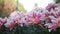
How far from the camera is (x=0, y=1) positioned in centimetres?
159

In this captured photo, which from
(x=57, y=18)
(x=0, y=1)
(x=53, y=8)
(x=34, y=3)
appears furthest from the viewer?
(x=0, y=1)

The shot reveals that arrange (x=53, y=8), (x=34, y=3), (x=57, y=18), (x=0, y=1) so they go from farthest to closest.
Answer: (x=0, y=1)
(x=34, y=3)
(x=53, y=8)
(x=57, y=18)

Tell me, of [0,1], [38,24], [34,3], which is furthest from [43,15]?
[0,1]

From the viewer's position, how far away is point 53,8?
2.28 ft

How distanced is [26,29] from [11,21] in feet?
0.25

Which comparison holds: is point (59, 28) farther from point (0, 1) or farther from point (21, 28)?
point (0, 1)

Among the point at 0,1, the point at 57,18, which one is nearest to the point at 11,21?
the point at 57,18

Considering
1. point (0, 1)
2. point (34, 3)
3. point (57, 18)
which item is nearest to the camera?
point (57, 18)

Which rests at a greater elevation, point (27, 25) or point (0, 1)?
point (0, 1)

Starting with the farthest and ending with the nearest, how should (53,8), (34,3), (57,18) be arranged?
(34,3), (53,8), (57,18)

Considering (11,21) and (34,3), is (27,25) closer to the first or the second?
(11,21)

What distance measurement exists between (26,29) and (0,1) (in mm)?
1015

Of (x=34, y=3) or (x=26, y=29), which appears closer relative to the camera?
(x=26, y=29)

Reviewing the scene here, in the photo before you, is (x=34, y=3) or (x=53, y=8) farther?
(x=34, y=3)
